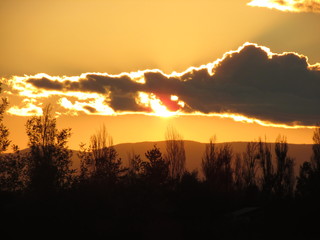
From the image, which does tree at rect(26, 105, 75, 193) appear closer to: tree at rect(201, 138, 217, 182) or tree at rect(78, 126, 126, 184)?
tree at rect(78, 126, 126, 184)

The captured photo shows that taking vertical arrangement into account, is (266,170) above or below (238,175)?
above

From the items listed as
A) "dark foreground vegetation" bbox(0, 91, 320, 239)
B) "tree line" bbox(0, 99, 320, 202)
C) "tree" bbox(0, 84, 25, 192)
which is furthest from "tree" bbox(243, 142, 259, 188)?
"tree" bbox(0, 84, 25, 192)

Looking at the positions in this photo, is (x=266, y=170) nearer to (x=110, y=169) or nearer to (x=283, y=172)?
(x=283, y=172)

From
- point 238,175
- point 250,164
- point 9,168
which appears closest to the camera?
point 9,168

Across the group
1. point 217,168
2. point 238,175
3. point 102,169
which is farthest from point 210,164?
point 102,169

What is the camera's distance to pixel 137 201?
31.3m

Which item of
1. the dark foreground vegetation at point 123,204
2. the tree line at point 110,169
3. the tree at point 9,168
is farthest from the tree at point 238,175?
the tree at point 9,168

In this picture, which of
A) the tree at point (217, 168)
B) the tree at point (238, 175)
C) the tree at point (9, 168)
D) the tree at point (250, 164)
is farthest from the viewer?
the tree at point (250, 164)

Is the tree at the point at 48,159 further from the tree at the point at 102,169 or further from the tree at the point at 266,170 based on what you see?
the tree at the point at 266,170

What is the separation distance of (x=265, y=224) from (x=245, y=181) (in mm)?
35367

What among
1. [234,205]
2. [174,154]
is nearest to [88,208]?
[234,205]

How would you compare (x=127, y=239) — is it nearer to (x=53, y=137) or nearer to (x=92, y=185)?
(x=92, y=185)

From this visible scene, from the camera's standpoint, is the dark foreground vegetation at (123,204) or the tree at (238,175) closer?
the dark foreground vegetation at (123,204)

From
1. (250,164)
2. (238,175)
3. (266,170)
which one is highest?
(250,164)
